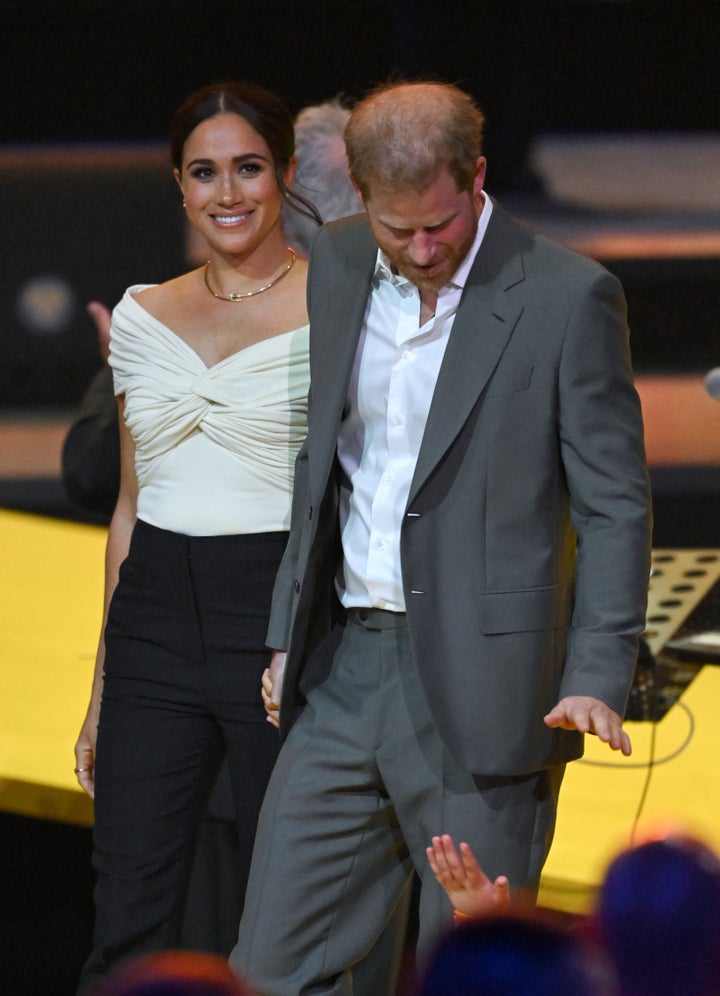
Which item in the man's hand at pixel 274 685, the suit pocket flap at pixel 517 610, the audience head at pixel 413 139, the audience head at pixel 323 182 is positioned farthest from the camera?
the audience head at pixel 323 182

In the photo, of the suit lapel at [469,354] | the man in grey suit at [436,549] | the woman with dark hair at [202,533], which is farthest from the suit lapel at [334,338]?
the woman with dark hair at [202,533]

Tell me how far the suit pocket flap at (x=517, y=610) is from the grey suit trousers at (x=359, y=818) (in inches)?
4.7

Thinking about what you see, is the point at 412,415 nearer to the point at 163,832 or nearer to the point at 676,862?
the point at 163,832

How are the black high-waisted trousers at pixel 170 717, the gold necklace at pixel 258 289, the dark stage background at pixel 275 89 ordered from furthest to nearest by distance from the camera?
1. the dark stage background at pixel 275 89
2. the gold necklace at pixel 258 289
3. the black high-waisted trousers at pixel 170 717

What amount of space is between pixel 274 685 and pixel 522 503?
0.45 m

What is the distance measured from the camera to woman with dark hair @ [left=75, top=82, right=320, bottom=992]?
6.95ft

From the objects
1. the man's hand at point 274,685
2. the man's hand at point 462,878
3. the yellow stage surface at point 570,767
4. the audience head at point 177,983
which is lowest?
the yellow stage surface at point 570,767

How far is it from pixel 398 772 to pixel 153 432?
0.62m

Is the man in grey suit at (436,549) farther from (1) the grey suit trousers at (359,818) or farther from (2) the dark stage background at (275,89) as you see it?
(2) the dark stage background at (275,89)

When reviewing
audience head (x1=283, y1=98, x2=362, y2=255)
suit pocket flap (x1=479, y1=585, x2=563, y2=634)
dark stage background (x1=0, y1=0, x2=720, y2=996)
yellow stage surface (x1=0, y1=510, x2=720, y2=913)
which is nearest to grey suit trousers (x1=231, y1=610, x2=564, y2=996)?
suit pocket flap (x1=479, y1=585, x2=563, y2=634)

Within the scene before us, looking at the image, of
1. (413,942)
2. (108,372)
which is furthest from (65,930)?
(108,372)

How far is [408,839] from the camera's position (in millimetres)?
1924

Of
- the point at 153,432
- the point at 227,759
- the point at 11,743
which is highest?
the point at 153,432

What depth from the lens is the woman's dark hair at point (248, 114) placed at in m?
2.16
